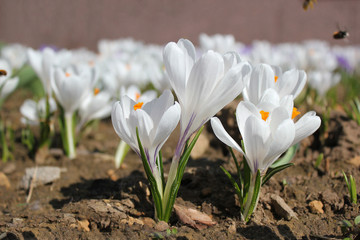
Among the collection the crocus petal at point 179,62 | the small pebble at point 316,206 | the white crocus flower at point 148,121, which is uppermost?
the crocus petal at point 179,62

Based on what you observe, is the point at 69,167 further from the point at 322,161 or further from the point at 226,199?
the point at 322,161

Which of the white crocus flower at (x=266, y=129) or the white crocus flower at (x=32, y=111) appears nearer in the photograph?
the white crocus flower at (x=266, y=129)

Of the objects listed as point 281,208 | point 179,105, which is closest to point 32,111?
point 179,105

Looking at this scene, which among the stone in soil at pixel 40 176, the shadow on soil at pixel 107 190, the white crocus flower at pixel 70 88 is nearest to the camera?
the shadow on soil at pixel 107 190

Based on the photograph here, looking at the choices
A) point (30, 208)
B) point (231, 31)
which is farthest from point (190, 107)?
point (231, 31)

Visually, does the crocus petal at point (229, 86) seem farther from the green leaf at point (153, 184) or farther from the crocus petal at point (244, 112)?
the green leaf at point (153, 184)

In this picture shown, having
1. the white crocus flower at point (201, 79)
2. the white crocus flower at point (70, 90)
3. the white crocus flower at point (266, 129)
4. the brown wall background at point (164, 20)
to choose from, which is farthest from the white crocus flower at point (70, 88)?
the brown wall background at point (164, 20)
